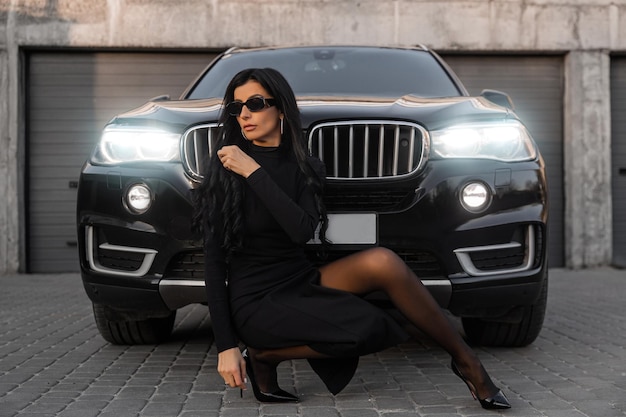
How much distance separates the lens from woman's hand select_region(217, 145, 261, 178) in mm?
3191

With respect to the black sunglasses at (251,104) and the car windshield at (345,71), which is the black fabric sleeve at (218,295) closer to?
the black sunglasses at (251,104)

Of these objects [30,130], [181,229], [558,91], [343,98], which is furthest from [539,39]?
[181,229]

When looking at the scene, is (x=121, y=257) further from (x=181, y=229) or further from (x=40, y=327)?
(x=40, y=327)

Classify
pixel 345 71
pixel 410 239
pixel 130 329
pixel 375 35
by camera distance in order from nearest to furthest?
pixel 410 239 → pixel 130 329 → pixel 345 71 → pixel 375 35

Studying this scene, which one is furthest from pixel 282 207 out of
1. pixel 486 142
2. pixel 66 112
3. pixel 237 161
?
pixel 66 112

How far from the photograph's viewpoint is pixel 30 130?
11383 millimetres

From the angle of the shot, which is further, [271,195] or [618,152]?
[618,152]

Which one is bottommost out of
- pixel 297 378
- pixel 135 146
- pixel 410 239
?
pixel 297 378

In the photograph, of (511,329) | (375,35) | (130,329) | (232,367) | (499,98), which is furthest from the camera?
(375,35)

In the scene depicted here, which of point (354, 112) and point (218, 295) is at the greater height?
point (354, 112)

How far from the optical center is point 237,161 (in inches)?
126

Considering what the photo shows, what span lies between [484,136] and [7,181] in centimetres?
859

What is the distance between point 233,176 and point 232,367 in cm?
73

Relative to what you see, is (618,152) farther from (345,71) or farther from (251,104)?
(251,104)
